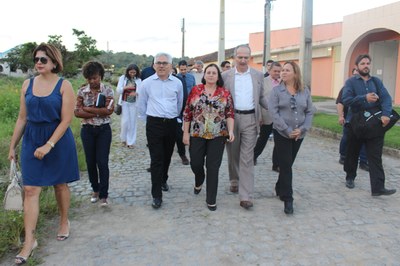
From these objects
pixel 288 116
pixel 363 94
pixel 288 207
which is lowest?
pixel 288 207

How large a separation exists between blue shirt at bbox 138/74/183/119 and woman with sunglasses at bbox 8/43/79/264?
1.35m

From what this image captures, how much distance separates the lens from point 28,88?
362cm

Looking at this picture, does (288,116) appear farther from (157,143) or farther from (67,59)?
(67,59)

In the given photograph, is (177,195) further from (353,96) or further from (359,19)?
(359,19)

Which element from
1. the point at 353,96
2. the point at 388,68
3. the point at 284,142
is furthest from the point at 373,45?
the point at 284,142

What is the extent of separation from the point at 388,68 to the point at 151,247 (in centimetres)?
1880

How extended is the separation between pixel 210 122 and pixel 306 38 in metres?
9.05

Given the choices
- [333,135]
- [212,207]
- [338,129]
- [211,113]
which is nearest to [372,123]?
[211,113]

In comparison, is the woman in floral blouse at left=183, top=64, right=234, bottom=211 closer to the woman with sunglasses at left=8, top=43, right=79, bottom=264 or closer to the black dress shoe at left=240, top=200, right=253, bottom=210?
the black dress shoe at left=240, top=200, right=253, bottom=210

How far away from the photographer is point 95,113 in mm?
4562

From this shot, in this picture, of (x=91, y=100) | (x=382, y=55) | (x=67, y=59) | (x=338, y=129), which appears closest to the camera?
(x=91, y=100)

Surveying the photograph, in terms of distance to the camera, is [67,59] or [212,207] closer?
[212,207]

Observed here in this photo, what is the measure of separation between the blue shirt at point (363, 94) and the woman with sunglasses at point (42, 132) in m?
3.68

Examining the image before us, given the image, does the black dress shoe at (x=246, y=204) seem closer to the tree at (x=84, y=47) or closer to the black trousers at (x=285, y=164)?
the black trousers at (x=285, y=164)
